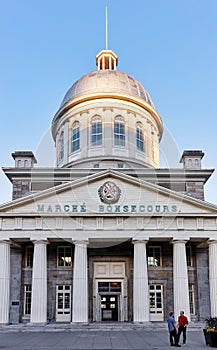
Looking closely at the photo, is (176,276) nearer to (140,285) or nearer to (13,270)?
(140,285)

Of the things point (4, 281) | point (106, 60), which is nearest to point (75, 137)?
point (106, 60)

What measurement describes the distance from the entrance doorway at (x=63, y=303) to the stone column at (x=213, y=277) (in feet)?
32.7

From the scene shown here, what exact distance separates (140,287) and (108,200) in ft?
20.1

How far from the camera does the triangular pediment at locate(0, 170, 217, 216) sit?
2830 centimetres

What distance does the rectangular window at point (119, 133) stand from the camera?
38.7 m

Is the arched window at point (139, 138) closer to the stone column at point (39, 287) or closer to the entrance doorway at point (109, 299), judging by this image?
the entrance doorway at point (109, 299)

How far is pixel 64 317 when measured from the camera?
29453mm

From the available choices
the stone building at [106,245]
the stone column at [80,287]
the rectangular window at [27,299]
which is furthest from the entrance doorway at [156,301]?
the rectangular window at [27,299]

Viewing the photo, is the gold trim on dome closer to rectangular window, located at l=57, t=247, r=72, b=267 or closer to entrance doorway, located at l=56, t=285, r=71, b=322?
rectangular window, located at l=57, t=247, r=72, b=267

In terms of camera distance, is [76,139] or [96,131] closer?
[96,131]

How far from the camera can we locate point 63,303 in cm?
2991

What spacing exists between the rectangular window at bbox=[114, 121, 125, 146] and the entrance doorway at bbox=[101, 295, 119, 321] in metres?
14.3

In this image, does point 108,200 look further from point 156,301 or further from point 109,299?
point 156,301

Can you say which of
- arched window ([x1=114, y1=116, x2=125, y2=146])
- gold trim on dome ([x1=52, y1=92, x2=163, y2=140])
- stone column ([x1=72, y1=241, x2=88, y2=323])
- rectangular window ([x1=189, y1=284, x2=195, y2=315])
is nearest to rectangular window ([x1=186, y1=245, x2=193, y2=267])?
rectangular window ([x1=189, y1=284, x2=195, y2=315])
